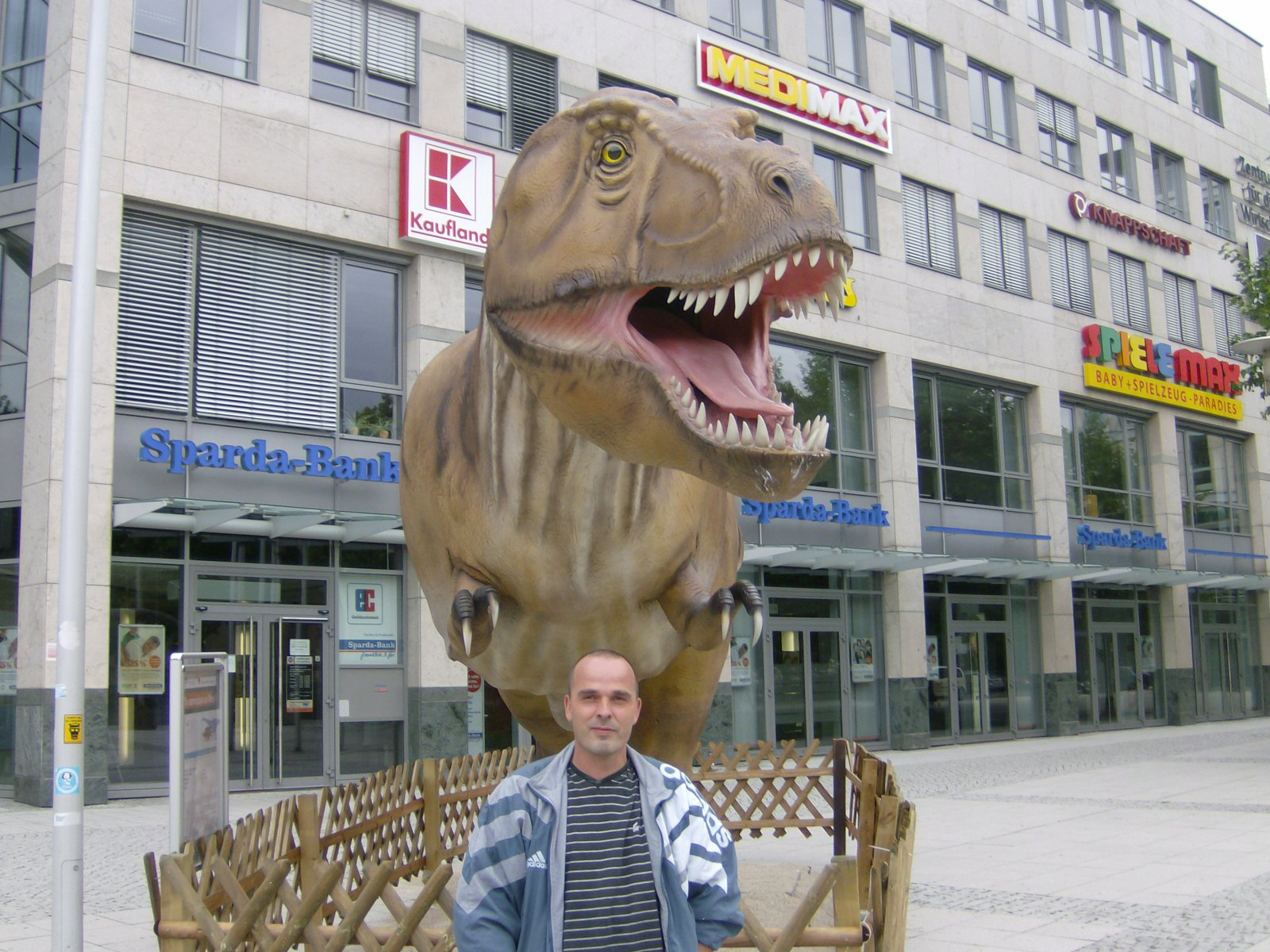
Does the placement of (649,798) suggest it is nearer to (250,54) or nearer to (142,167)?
(142,167)

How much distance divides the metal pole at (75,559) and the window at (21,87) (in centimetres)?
864

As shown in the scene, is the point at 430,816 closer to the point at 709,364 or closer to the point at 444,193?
the point at 709,364

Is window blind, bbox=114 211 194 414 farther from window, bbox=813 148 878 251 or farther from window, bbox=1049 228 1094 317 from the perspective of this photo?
window, bbox=1049 228 1094 317

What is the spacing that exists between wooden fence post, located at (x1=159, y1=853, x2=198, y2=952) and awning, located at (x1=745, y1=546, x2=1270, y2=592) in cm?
1322

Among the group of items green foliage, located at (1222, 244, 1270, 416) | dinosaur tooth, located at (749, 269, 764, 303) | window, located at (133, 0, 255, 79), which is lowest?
dinosaur tooth, located at (749, 269, 764, 303)

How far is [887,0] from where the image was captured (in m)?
21.6

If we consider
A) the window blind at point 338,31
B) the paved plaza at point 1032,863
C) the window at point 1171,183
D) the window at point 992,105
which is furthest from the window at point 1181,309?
the window blind at point 338,31

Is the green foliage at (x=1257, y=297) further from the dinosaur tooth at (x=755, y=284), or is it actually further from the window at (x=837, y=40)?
the dinosaur tooth at (x=755, y=284)

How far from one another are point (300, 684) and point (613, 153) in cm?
1259

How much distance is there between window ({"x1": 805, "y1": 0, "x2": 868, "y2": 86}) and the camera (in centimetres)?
2061

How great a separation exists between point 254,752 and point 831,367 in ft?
35.9

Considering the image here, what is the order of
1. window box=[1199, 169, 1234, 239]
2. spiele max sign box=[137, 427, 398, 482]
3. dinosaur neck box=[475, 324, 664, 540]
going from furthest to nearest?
window box=[1199, 169, 1234, 239], spiele max sign box=[137, 427, 398, 482], dinosaur neck box=[475, 324, 664, 540]

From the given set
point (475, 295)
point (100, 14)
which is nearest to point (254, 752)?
point (475, 295)

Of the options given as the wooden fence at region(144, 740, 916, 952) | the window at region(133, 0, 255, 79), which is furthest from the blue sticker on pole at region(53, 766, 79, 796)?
the window at region(133, 0, 255, 79)
